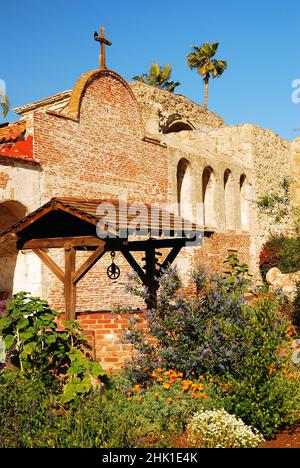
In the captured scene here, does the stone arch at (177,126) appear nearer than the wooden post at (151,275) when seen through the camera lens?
No

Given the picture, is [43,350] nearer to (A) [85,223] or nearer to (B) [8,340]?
(B) [8,340]

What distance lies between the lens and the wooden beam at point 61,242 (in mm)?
7829

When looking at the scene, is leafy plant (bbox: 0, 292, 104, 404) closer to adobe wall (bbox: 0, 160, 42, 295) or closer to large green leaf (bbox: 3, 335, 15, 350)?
large green leaf (bbox: 3, 335, 15, 350)

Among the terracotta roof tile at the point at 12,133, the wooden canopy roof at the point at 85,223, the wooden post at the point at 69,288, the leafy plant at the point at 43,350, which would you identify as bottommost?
the leafy plant at the point at 43,350

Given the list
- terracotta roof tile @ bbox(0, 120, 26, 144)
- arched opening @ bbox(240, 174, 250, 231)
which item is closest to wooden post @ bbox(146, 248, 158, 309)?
terracotta roof tile @ bbox(0, 120, 26, 144)

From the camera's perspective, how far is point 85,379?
683 centimetres

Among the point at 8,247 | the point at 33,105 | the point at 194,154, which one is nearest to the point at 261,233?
the point at 194,154

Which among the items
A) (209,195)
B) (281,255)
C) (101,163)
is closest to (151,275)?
(101,163)

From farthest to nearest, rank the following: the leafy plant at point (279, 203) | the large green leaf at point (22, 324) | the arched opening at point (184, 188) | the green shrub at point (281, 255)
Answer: the leafy plant at point (279, 203), the green shrub at point (281, 255), the arched opening at point (184, 188), the large green leaf at point (22, 324)

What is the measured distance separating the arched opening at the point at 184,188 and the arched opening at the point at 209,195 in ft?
4.33

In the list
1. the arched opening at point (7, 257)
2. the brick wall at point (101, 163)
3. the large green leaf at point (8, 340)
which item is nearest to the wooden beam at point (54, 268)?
the large green leaf at point (8, 340)

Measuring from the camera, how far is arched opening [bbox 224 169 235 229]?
21.1m

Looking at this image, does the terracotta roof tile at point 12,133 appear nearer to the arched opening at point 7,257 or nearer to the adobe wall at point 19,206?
the adobe wall at point 19,206
